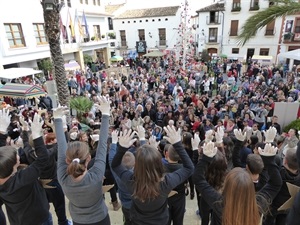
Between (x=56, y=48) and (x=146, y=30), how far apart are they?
2826 cm

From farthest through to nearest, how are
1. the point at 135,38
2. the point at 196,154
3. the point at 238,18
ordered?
1. the point at 135,38
2. the point at 238,18
3. the point at 196,154

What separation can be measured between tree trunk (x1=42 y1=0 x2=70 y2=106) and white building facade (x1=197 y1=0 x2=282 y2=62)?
2141 centimetres

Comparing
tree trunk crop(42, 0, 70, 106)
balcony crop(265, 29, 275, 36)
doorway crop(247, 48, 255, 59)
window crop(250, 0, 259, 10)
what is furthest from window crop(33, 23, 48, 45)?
balcony crop(265, 29, 275, 36)

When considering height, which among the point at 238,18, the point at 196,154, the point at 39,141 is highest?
the point at 238,18

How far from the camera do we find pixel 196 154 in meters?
2.68

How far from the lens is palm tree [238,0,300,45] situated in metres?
5.91

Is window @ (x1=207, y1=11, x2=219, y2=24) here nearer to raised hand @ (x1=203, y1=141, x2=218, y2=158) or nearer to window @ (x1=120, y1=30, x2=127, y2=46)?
window @ (x1=120, y1=30, x2=127, y2=46)

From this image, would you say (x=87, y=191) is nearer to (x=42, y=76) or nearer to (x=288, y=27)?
(x=42, y=76)

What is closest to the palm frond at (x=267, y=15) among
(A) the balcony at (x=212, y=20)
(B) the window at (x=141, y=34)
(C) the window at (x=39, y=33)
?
(C) the window at (x=39, y=33)

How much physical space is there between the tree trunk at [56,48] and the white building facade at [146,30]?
2368 centimetres

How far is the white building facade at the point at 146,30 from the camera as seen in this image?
32.1m

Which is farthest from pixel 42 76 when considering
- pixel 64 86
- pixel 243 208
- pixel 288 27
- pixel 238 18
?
pixel 288 27

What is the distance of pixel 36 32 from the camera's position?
17969mm

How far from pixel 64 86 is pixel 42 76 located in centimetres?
1141
